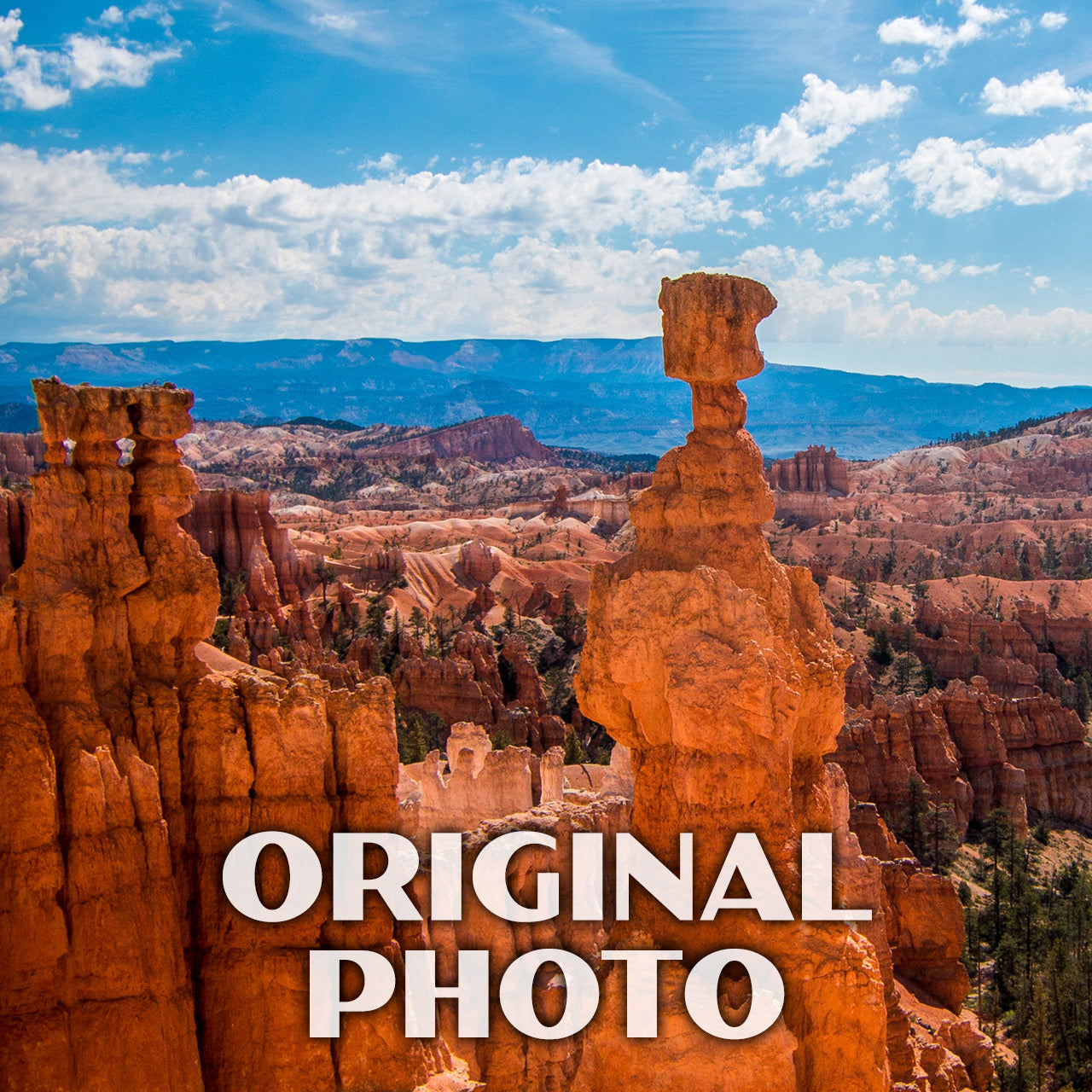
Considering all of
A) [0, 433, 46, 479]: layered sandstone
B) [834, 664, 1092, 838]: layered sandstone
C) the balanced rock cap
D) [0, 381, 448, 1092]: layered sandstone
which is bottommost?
[834, 664, 1092, 838]: layered sandstone

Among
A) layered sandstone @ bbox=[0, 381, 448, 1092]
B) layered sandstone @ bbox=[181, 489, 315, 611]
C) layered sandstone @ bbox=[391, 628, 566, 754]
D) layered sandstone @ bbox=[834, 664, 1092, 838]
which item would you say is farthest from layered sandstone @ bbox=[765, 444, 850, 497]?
layered sandstone @ bbox=[0, 381, 448, 1092]

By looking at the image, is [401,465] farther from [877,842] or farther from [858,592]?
[877,842]

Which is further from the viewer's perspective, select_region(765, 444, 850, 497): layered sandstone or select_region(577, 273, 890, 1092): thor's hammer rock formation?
select_region(765, 444, 850, 497): layered sandstone

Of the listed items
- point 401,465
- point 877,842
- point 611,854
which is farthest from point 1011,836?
point 401,465

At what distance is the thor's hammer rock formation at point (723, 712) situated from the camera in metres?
8.32

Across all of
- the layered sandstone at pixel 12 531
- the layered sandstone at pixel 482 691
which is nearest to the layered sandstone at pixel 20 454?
the layered sandstone at pixel 482 691

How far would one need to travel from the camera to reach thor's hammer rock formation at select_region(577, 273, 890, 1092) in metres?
8.32

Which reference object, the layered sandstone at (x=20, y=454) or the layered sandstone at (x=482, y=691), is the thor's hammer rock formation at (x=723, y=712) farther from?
the layered sandstone at (x=20, y=454)

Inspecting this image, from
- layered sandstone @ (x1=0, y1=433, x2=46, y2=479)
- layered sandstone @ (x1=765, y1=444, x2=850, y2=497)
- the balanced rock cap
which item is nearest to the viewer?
the balanced rock cap

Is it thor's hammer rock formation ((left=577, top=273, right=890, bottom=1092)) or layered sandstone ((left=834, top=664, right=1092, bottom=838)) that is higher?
thor's hammer rock formation ((left=577, top=273, right=890, bottom=1092))

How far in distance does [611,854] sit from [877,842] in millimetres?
12909

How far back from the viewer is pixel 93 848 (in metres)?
7.80

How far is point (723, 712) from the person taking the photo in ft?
27.7

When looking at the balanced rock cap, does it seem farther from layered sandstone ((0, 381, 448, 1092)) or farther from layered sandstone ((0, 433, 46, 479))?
layered sandstone ((0, 433, 46, 479))
